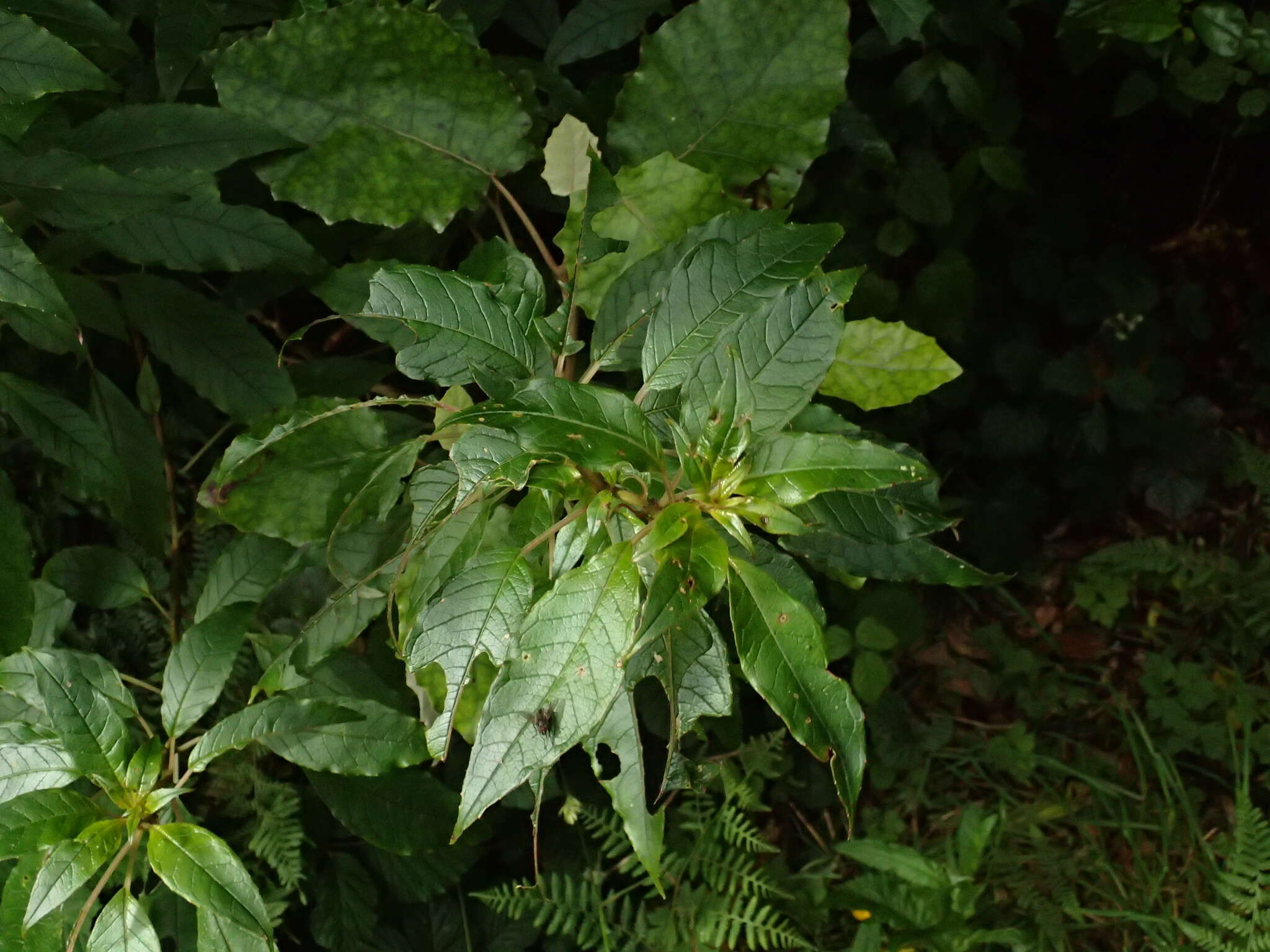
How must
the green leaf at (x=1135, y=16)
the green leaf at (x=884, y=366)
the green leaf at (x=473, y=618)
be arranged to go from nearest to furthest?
the green leaf at (x=473, y=618) → the green leaf at (x=884, y=366) → the green leaf at (x=1135, y=16)

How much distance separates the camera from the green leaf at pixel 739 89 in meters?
1.18

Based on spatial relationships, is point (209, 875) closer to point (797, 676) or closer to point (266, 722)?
point (266, 722)

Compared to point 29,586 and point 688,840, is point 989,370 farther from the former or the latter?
point 29,586

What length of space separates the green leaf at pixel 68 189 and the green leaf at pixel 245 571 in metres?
0.46

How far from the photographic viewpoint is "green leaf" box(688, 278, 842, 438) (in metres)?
0.89

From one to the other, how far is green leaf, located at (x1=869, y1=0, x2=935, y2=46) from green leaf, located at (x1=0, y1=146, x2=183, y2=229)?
960 mm

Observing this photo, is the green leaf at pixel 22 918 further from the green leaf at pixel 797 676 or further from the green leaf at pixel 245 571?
the green leaf at pixel 797 676

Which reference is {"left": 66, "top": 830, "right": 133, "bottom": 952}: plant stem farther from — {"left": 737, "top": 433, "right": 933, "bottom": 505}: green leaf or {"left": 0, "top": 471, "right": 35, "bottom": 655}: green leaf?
{"left": 737, "top": 433, "right": 933, "bottom": 505}: green leaf

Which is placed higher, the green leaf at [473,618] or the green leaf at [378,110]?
the green leaf at [378,110]


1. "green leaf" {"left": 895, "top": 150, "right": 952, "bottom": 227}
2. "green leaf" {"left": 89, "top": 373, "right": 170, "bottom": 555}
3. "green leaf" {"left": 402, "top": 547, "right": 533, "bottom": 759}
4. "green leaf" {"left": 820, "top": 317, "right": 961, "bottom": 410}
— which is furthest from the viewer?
"green leaf" {"left": 895, "top": 150, "right": 952, "bottom": 227}

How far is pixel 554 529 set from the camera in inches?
38.6

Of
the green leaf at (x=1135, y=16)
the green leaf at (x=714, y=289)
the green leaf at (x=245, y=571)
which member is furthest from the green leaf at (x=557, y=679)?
the green leaf at (x=1135, y=16)


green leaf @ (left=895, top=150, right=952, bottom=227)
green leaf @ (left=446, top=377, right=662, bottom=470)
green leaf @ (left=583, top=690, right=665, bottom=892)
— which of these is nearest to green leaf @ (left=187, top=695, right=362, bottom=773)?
green leaf @ (left=583, top=690, right=665, bottom=892)

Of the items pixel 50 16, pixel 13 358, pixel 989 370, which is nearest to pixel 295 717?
pixel 13 358
